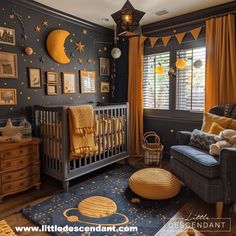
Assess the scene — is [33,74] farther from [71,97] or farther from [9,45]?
[71,97]

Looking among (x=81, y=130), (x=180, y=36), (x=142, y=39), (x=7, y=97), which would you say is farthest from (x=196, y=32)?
(x=7, y=97)

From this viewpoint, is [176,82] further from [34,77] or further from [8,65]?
[8,65]

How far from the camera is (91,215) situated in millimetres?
2002

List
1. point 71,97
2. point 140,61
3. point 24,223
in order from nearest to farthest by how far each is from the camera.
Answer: point 24,223
point 71,97
point 140,61

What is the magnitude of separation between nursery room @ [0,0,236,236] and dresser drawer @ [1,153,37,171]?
0.5 inches

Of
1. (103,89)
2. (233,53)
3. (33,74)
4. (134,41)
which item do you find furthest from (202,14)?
(33,74)

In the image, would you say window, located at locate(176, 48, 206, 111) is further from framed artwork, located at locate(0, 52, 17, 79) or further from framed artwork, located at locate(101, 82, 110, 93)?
framed artwork, located at locate(0, 52, 17, 79)

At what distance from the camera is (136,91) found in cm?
386

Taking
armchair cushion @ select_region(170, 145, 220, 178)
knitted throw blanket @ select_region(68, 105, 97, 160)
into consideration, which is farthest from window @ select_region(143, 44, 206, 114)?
knitted throw blanket @ select_region(68, 105, 97, 160)

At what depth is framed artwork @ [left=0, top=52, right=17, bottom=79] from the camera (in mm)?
2598

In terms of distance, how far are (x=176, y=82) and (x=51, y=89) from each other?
6.69ft

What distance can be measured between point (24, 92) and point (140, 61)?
205cm

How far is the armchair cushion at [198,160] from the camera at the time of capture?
1969mm

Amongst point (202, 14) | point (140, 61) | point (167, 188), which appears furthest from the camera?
point (140, 61)
